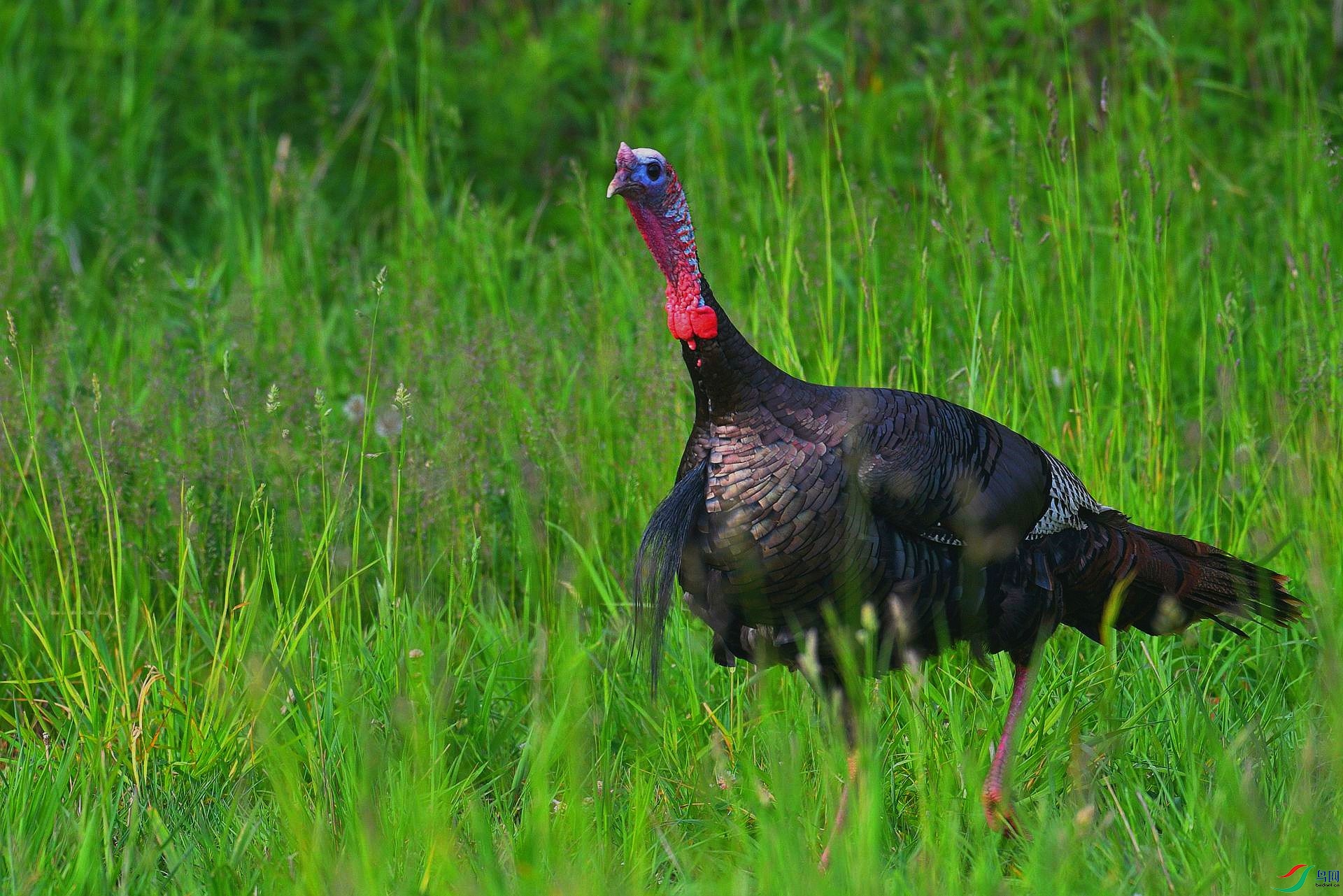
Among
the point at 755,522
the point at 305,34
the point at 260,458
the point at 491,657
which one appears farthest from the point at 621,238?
the point at 305,34

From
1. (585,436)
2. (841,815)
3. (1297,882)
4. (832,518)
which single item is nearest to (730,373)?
(832,518)

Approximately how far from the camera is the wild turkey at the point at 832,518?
291 centimetres

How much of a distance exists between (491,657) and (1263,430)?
7.39ft

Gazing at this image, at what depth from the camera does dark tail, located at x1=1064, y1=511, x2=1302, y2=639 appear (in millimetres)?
3234

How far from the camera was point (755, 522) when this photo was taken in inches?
114

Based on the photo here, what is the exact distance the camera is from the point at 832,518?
9.46 feet

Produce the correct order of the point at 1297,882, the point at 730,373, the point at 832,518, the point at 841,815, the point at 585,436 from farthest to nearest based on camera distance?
the point at 585,436
the point at 730,373
the point at 832,518
the point at 841,815
the point at 1297,882

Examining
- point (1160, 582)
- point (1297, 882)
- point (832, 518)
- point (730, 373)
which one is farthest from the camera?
point (1160, 582)

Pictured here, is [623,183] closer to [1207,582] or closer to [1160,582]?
[1160,582]

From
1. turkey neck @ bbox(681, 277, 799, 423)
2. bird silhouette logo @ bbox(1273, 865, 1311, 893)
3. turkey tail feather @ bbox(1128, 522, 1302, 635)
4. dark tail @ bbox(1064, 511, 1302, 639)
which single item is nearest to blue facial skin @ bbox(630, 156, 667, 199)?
turkey neck @ bbox(681, 277, 799, 423)

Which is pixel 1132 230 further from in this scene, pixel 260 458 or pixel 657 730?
pixel 260 458

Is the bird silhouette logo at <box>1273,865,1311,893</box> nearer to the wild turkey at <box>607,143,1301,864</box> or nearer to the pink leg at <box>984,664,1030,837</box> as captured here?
the pink leg at <box>984,664,1030,837</box>

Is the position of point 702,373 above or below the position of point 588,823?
above

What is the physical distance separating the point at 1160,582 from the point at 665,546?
1.11m
